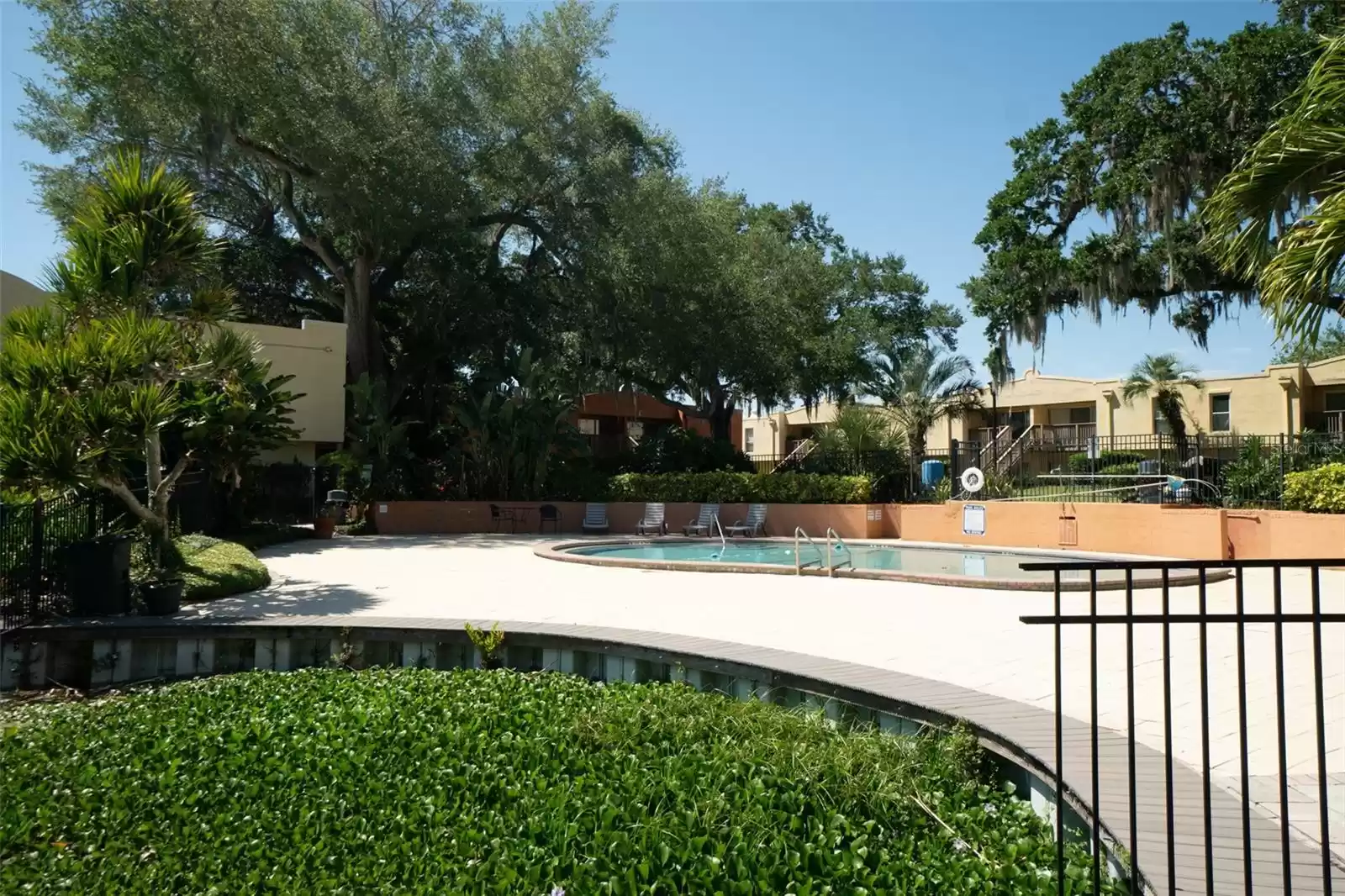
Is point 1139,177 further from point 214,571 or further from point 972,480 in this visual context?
point 214,571

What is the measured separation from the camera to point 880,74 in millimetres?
12758

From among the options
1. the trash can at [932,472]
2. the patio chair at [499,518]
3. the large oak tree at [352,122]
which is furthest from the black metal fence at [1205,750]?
the large oak tree at [352,122]

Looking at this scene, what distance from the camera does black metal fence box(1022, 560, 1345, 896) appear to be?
279cm

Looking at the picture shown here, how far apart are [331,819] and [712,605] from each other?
5.95 m

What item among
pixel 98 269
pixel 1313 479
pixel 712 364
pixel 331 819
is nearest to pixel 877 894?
pixel 331 819

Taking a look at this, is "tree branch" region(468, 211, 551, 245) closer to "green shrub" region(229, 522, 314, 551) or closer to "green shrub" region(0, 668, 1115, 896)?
"green shrub" region(229, 522, 314, 551)

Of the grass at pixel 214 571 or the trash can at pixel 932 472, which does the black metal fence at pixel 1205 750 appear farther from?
the trash can at pixel 932 472

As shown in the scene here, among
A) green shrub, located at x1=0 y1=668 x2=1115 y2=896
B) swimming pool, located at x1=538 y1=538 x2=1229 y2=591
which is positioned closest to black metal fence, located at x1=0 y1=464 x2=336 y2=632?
green shrub, located at x1=0 y1=668 x2=1115 y2=896

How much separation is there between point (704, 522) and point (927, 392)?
30.0 feet

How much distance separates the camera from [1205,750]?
2898 mm

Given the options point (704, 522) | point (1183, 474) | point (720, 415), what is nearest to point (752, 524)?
point (704, 522)

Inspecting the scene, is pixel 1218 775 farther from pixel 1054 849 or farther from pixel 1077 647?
pixel 1077 647

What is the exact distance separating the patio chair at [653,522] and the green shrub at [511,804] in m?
16.0

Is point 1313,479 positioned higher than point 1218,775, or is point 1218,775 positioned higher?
point 1313,479
